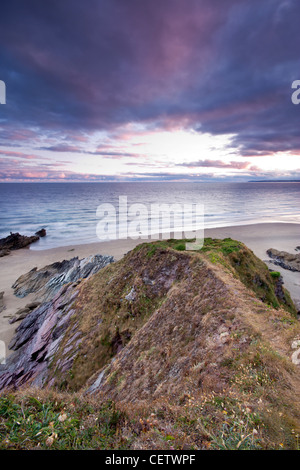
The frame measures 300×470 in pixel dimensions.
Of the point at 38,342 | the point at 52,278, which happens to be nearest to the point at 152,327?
the point at 38,342

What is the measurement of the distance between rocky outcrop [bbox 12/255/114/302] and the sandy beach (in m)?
1.14

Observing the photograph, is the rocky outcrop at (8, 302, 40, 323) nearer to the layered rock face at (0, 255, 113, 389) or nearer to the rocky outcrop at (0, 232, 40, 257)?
the layered rock face at (0, 255, 113, 389)

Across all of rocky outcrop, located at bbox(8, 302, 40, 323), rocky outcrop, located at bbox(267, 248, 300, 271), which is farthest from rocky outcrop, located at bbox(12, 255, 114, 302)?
rocky outcrop, located at bbox(267, 248, 300, 271)

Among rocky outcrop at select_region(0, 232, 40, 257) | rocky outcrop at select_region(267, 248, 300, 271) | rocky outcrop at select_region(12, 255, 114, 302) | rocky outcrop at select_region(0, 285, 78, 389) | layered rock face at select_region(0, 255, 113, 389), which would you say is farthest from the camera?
rocky outcrop at select_region(0, 232, 40, 257)

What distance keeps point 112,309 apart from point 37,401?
7400 mm

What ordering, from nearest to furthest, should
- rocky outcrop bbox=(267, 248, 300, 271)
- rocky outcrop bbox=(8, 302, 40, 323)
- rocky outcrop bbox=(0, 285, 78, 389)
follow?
rocky outcrop bbox=(0, 285, 78, 389)
rocky outcrop bbox=(8, 302, 40, 323)
rocky outcrop bbox=(267, 248, 300, 271)

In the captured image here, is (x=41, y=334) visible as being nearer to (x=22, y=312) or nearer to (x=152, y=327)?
(x=22, y=312)

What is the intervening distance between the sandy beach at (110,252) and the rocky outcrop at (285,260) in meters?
0.96

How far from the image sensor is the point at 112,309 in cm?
1147

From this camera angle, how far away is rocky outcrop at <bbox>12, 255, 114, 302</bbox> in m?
22.2

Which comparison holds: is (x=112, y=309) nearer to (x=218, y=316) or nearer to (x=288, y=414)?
(x=218, y=316)

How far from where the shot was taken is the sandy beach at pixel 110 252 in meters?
21.9

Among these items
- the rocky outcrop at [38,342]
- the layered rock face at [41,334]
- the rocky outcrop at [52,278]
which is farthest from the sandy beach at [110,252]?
the rocky outcrop at [38,342]

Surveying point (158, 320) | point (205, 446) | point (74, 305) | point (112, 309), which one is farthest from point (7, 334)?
point (205, 446)
